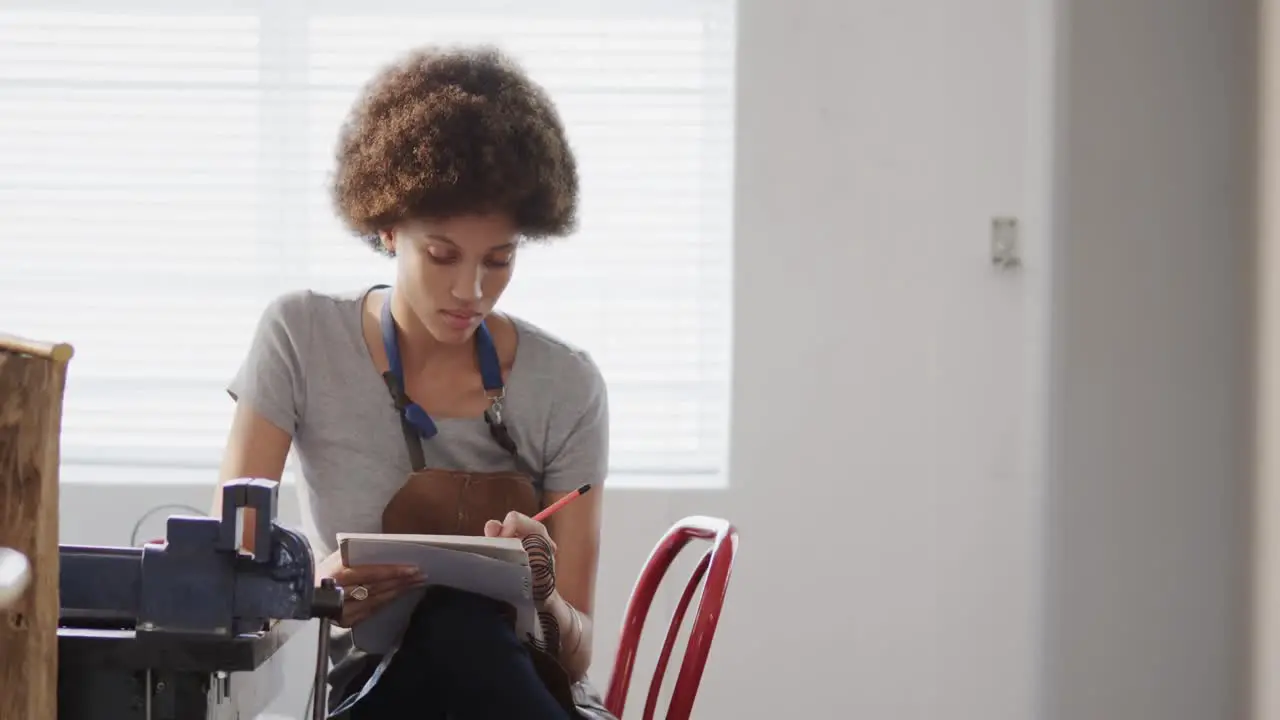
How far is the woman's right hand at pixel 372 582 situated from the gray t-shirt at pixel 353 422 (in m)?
0.34

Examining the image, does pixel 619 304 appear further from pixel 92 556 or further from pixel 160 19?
pixel 92 556

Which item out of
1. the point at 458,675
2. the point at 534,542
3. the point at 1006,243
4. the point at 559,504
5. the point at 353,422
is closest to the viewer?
the point at 458,675

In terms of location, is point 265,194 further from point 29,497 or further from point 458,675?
point 29,497

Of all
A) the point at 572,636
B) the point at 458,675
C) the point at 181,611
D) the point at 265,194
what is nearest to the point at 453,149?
the point at 572,636

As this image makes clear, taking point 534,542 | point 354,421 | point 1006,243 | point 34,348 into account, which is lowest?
point 534,542

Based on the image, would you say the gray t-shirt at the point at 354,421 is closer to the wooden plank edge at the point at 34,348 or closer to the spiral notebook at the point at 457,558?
the spiral notebook at the point at 457,558

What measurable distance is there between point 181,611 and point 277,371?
84cm

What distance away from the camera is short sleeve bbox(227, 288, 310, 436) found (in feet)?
5.41

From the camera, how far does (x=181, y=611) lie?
2.79 feet

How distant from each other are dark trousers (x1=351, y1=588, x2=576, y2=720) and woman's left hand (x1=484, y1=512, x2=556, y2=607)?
238 millimetres

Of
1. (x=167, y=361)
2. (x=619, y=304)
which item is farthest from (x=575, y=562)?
(x=167, y=361)

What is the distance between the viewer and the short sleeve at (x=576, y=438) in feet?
5.70

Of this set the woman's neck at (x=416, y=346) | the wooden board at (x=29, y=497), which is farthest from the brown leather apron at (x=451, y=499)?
the wooden board at (x=29, y=497)

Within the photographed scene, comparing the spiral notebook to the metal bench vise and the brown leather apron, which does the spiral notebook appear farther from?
the brown leather apron
